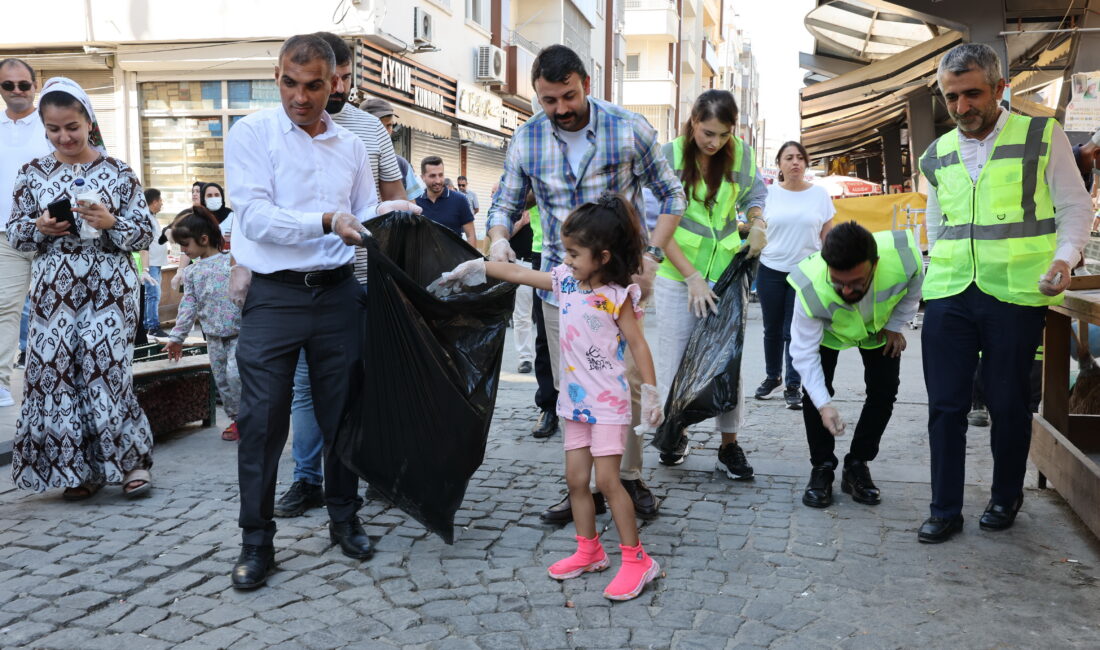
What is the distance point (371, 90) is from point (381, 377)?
12.2 meters

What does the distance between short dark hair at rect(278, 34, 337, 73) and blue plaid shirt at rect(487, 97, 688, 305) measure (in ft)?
2.97

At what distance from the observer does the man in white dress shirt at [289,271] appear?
11.6 feet

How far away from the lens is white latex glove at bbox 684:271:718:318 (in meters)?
4.61

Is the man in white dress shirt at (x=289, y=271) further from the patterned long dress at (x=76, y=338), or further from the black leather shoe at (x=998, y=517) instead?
the black leather shoe at (x=998, y=517)

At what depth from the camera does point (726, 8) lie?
7725 cm

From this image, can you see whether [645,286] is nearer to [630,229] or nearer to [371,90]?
[630,229]

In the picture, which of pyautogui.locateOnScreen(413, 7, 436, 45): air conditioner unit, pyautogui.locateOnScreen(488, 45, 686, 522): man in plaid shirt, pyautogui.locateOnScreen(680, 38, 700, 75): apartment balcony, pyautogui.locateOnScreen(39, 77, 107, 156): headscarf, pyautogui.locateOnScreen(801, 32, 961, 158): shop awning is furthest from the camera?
pyautogui.locateOnScreen(680, 38, 700, 75): apartment balcony

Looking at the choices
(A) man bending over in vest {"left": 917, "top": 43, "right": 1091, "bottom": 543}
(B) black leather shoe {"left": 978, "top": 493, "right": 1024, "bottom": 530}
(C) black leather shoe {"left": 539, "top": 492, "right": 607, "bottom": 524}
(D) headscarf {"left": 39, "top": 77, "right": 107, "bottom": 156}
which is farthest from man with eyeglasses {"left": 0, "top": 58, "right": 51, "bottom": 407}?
(B) black leather shoe {"left": 978, "top": 493, "right": 1024, "bottom": 530}

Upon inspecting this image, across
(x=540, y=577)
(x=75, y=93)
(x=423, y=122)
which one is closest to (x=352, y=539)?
(x=540, y=577)

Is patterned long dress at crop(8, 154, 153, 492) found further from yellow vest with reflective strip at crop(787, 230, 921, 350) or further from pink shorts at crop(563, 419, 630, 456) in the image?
yellow vest with reflective strip at crop(787, 230, 921, 350)

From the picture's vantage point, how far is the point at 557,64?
3.86 meters

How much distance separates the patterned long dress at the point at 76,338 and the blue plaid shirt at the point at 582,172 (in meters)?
1.83

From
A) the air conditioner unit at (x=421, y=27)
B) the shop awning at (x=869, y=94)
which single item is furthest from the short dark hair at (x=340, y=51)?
the shop awning at (x=869, y=94)

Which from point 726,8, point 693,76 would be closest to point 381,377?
point 693,76
